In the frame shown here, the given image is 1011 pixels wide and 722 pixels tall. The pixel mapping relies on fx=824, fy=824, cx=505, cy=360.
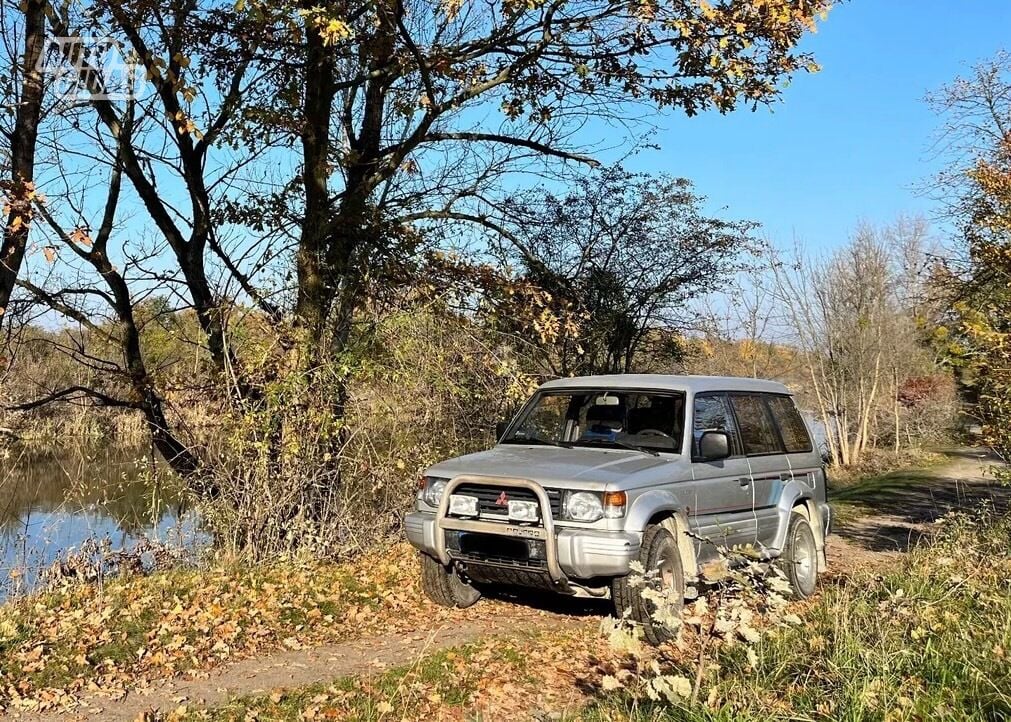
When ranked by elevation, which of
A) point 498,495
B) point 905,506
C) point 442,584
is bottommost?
point 905,506

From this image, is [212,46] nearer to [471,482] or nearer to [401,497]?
[401,497]

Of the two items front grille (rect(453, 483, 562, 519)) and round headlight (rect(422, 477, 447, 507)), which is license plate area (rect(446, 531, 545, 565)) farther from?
round headlight (rect(422, 477, 447, 507))

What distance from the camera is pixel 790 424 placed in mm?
8461

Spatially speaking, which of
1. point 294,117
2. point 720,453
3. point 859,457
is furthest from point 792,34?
point 859,457

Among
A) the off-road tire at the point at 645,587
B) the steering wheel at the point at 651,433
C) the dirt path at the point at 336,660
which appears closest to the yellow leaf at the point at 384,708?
the dirt path at the point at 336,660

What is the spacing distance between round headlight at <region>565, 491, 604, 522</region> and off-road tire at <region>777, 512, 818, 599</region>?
2701 millimetres

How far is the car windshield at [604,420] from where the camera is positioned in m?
6.91

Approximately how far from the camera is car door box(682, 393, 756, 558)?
22.0 ft

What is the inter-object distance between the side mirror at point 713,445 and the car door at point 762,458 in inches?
37.8

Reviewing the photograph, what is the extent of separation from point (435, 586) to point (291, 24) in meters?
5.26

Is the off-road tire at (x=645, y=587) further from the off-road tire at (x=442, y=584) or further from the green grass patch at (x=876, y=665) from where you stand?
the off-road tire at (x=442, y=584)

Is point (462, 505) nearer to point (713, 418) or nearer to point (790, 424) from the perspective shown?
point (713, 418)

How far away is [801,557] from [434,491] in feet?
12.3

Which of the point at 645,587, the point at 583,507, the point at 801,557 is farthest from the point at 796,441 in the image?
the point at 583,507
